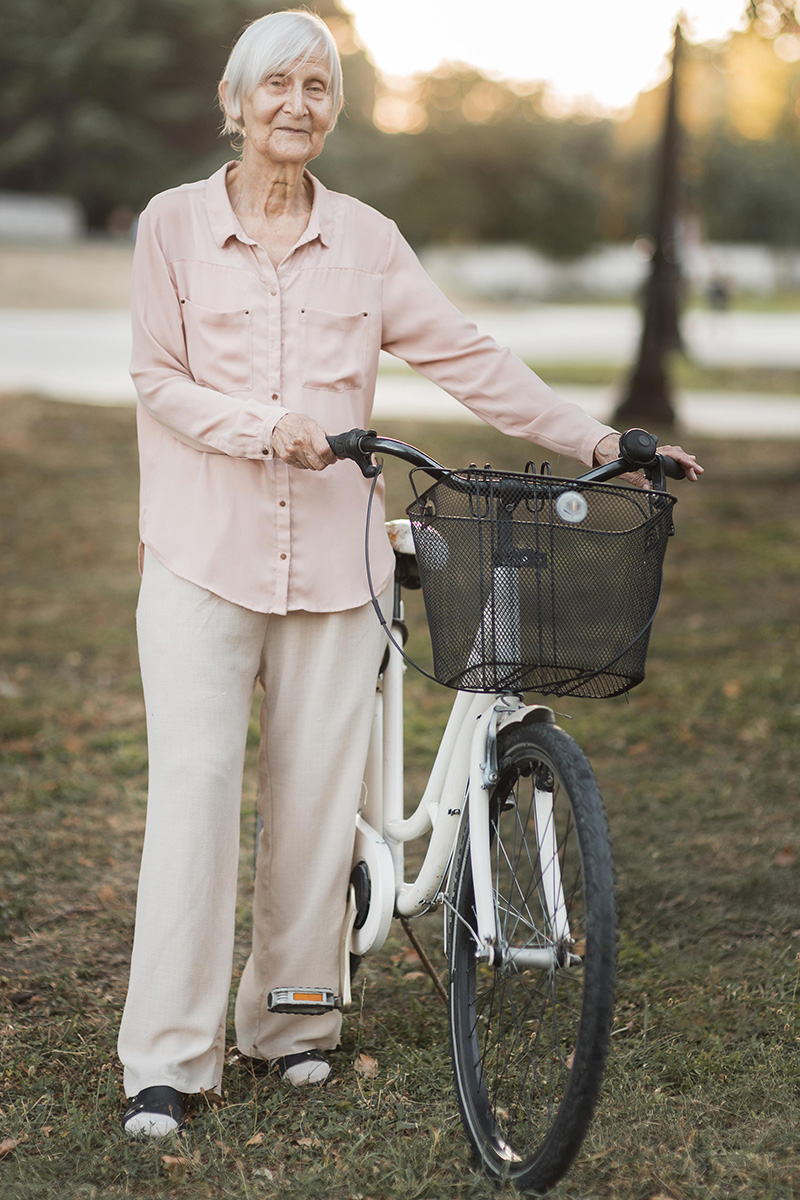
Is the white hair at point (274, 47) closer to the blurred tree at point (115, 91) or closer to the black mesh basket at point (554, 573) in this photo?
the black mesh basket at point (554, 573)

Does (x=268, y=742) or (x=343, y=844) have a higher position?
(x=268, y=742)

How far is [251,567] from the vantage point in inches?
114

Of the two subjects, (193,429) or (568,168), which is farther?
(568,168)

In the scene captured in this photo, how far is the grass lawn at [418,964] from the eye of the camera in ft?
9.28

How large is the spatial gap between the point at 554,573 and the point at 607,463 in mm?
336

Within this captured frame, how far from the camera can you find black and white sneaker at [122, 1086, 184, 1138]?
9.51 ft

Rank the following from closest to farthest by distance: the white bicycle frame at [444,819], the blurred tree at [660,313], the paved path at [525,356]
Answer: the white bicycle frame at [444,819] → the blurred tree at [660,313] → the paved path at [525,356]

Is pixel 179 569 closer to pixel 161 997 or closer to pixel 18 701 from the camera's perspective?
pixel 161 997

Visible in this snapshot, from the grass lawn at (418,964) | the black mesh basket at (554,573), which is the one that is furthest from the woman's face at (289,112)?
the grass lawn at (418,964)

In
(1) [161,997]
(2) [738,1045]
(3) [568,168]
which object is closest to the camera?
(1) [161,997]

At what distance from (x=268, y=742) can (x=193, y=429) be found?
769 millimetres

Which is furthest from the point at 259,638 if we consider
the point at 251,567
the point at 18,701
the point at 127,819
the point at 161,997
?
A: the point at 18,701

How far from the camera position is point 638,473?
9.04ft

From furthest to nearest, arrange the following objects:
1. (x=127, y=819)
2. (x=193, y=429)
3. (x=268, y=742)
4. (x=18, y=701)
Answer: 1. (x=18, y=701)
2. (x=127, y=819)
3. (x=268, y=742)
4. (x=193, y=429)
